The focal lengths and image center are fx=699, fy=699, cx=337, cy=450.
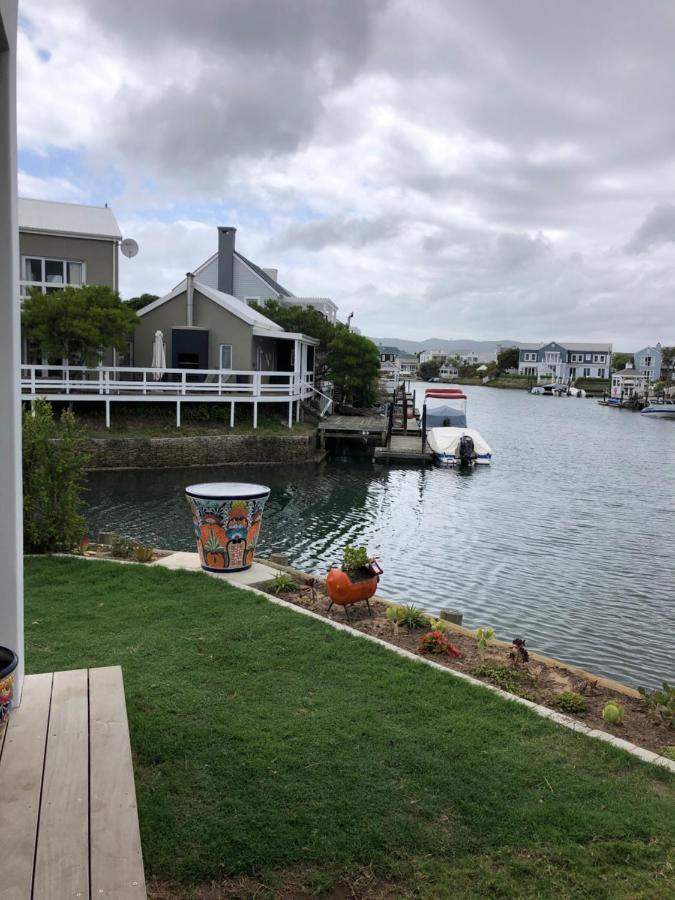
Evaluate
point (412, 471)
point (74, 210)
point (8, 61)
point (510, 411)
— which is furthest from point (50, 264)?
point (510, 411)

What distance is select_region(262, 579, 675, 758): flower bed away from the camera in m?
5.73

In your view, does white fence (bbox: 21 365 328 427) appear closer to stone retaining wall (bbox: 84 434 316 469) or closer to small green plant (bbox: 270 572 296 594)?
stone retaining wall (bbox: 84 434 316 469)

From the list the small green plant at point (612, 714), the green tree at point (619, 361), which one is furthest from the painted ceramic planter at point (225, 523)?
the green tree at point (619, 361)

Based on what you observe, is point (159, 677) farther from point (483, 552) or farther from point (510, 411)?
point (510, 411)

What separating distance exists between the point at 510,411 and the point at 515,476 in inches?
1752

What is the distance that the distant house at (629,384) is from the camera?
98.4m

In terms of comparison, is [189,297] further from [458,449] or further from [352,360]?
[458,449]

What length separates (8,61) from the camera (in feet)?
11.0

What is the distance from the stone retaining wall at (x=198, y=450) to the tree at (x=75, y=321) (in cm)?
379

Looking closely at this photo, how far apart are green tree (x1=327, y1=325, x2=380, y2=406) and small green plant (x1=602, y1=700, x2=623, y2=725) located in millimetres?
34453

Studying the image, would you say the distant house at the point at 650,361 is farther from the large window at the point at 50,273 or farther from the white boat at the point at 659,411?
the large window at the point at 50,273

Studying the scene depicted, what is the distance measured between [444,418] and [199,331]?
14.4m

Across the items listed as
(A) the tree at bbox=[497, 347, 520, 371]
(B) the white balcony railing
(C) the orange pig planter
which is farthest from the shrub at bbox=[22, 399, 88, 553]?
(A) the tree at bbox=[497, 347, 520, 371]

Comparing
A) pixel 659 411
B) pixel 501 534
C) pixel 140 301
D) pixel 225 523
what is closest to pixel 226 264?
pixel 140 301
